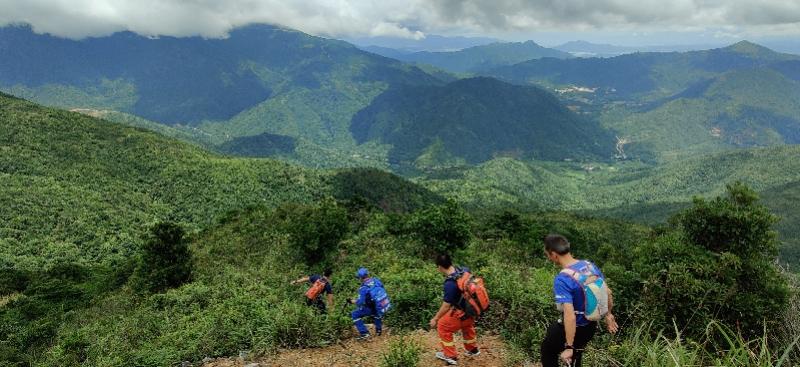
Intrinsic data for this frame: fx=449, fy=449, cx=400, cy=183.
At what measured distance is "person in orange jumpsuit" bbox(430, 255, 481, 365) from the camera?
9.73m

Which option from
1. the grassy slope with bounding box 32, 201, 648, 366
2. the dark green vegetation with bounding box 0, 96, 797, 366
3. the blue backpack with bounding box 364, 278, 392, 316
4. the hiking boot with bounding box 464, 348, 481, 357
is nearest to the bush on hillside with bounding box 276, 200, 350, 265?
the dark green vegetation with bounding box 0, 96, 797, 366

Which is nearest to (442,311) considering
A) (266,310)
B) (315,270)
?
(266,310)

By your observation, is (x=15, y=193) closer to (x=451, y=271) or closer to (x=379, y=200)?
(x=379, y=200)

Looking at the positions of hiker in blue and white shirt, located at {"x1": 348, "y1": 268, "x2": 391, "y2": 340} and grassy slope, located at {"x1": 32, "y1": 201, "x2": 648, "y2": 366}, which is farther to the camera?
hiker in blue and white shirt, located at {"x1": 348, "y1": 268, "x2": 391, "y2": 340}

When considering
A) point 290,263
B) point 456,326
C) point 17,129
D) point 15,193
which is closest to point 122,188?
point 15,193

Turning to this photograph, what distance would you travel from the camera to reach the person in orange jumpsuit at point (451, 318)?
9734mm

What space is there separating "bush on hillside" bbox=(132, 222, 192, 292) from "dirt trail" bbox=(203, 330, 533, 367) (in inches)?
944

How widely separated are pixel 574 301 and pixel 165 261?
33457 mm

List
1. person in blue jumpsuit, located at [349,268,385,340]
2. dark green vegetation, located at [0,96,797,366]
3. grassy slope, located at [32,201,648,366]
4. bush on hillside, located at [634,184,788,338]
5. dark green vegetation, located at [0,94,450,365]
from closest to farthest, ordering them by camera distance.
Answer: bush on hillside, located at [634,184,788,338] → dark green vegetation, located at [0,96,797,366] → grassy slope, located at [32,201,648,366] → person in blue jumpsuit, located at [349,268,385,340] → dark green vegetation, located at [0,94,450,365]

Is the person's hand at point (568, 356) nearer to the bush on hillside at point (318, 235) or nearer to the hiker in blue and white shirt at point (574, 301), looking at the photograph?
the hiker in blue and white shirt at point (574, 301)

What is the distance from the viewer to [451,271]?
9820mm

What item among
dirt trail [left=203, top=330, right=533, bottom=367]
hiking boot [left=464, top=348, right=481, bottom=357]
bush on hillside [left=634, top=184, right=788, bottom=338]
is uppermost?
bush on hillside [left=634, top=184, right=788, bottom=338]

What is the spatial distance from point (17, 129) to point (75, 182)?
32.4 meters

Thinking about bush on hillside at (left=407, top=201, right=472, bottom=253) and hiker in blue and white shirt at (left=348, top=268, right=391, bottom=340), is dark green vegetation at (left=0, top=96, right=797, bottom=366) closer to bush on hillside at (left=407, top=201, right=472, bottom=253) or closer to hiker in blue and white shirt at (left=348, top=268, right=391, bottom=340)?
bush on hillside at (left=407, top=201, right=472, bottom=253)
